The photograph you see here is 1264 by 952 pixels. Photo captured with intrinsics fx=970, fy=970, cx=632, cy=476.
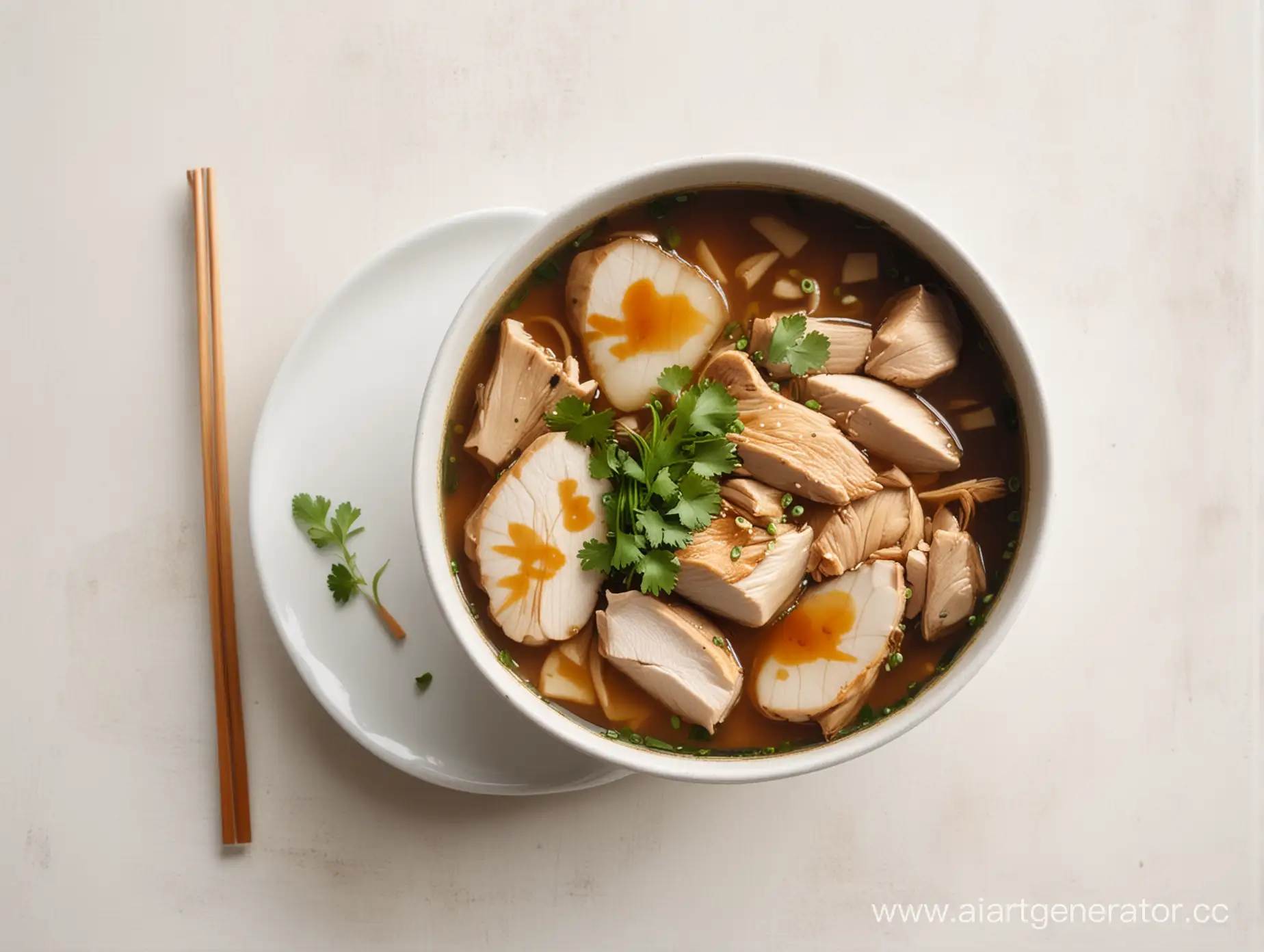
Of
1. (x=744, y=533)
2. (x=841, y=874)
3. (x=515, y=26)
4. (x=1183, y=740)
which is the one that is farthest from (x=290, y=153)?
(x=1183, y=740)

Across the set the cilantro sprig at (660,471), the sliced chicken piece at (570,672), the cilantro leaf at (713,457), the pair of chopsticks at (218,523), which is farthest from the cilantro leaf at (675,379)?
the pair of chopsticks at (218,523)

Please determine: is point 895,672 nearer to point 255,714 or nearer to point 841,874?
point 841,874

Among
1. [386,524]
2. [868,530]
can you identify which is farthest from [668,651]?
[386,524]

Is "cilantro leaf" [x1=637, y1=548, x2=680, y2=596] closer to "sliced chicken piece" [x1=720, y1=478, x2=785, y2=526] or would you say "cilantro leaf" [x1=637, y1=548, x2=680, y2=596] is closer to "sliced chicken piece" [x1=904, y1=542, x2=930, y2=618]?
"sliced chicken piece" [x1=720, y1=478, x2=785, y2=526]

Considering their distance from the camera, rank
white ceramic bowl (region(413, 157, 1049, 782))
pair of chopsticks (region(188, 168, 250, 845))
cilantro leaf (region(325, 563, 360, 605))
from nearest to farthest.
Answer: white ceramic bowl (region(413, 157, 1049, 782)) < cilantro leaf (region(325, 563, 360, 605)) < pair of chopsticks (region(188, 168, 250, 845))

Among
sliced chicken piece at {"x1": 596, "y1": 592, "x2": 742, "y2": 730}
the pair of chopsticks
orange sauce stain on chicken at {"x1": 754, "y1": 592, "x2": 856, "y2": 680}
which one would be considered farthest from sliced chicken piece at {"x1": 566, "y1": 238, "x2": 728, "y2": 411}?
the pair of chopsticks

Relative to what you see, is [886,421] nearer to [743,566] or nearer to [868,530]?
[868,530]

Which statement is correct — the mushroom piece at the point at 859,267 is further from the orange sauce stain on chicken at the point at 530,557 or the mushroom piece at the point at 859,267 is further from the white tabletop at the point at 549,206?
the orange sauce stain on chicken at the point at 530,557
